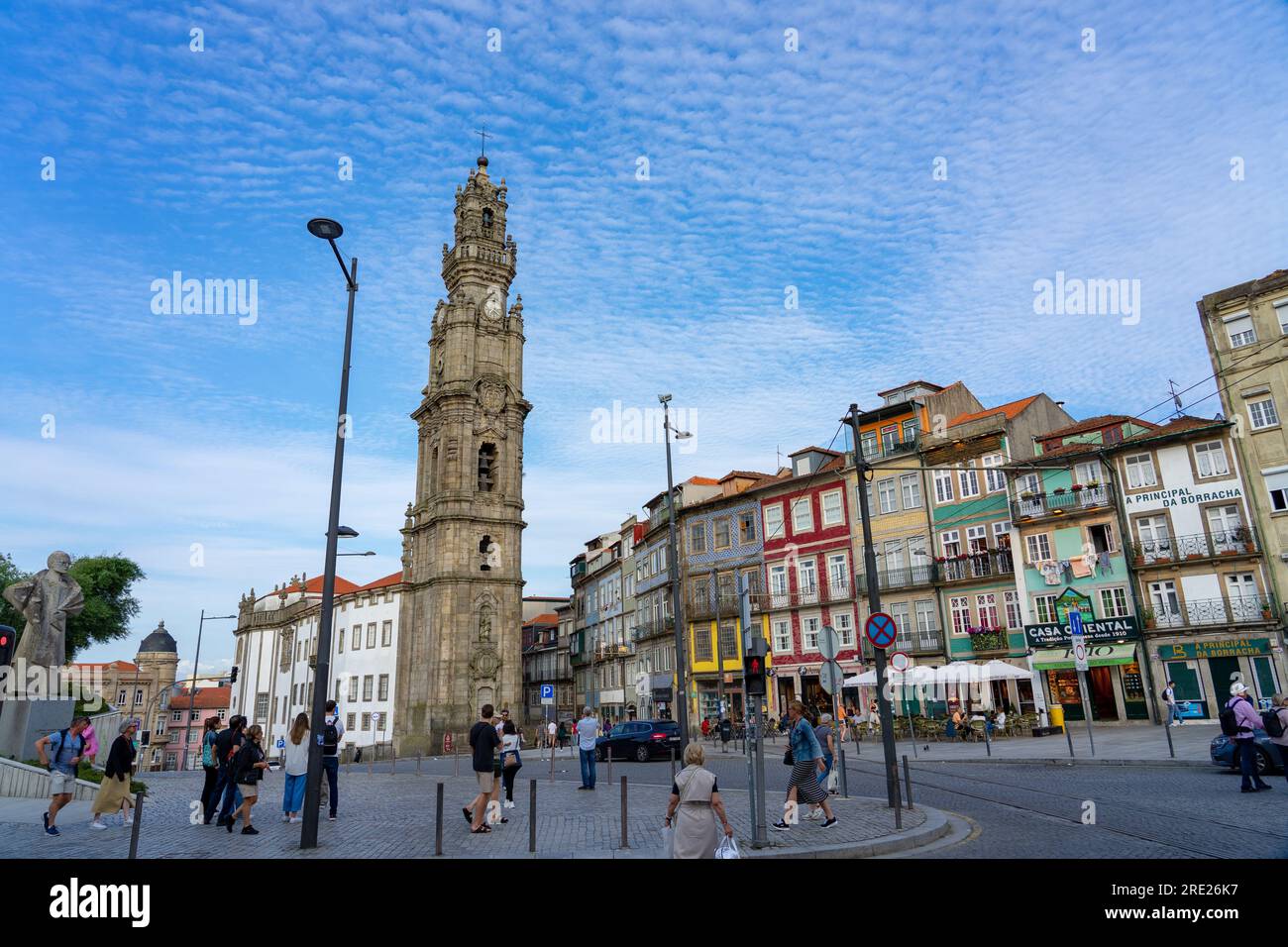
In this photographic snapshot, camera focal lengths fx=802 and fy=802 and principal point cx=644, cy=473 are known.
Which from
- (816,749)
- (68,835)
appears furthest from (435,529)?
(816,749)

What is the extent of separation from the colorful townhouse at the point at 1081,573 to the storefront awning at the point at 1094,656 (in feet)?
0.13

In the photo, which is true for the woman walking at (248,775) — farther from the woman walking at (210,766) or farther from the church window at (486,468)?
the church window at (486,468)

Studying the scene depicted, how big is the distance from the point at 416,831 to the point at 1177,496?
32.9 meters

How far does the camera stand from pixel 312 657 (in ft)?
184

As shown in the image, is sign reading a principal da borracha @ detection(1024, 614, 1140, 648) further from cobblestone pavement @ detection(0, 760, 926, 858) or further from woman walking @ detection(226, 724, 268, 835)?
woman walking @ detection(226, 724, 268, 835)

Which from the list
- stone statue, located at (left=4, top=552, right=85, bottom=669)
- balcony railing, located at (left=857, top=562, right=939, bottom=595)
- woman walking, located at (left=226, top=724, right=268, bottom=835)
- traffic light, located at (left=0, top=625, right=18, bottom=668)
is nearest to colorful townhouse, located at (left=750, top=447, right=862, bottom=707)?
balcony railing, located at (left=857, top=562, right=939, bottom=595)

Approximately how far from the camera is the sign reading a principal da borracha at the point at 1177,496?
1251 inches

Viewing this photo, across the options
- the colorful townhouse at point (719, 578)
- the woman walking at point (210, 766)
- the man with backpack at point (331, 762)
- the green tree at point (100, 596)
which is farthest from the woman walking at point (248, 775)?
the green tree at point (100, 596)

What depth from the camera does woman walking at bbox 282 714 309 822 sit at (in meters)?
12.5

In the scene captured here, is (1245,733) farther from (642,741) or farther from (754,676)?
(642,741)

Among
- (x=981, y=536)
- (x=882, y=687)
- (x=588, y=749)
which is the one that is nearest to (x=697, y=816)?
(x=882, y=687)

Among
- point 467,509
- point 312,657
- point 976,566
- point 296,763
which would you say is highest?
point 467,509
